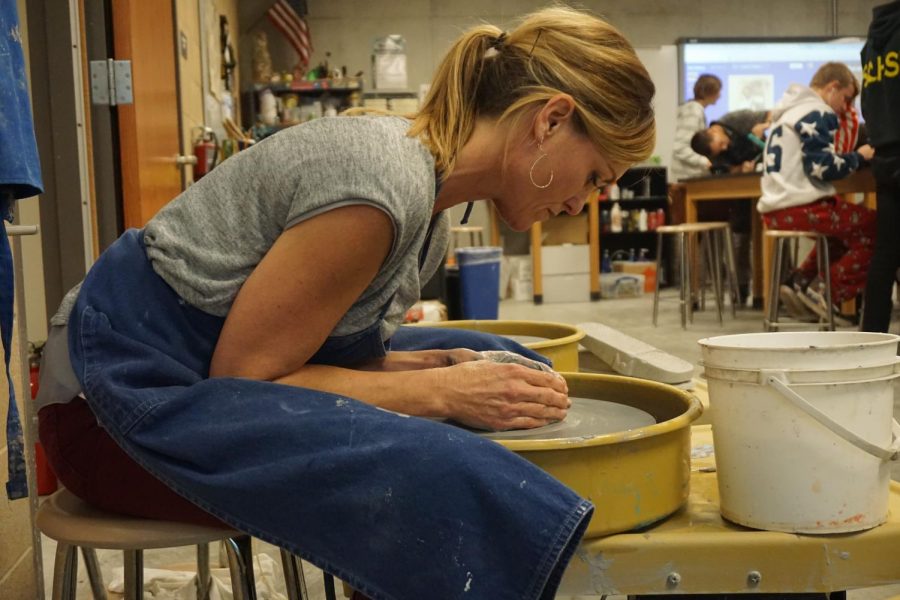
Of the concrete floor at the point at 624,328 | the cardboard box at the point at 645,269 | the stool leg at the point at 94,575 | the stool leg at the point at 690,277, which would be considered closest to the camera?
the stool leg at the point at 94,575

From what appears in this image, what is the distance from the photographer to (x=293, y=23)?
7.56 meters

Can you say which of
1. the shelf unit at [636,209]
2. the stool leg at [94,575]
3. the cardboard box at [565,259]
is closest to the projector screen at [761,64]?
the shelf unit at [636,209]

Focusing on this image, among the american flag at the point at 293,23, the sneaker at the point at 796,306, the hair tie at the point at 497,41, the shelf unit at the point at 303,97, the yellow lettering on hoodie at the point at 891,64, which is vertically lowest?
the sneaker at the point at 796,306

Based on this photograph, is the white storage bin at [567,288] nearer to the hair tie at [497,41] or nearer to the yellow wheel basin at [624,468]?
the hair tie at [497,41]

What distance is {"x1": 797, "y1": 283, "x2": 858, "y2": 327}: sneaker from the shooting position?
498 centimetres

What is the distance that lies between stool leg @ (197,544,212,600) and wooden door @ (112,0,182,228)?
57.4 inches

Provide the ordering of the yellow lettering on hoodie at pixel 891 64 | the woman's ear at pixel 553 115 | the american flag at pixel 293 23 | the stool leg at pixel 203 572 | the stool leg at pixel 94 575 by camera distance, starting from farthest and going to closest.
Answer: the american flag at pixel 293 23
the yellow lettering on hoodie at pixel 891 64
the stool leg at pixel 203 572
the stool leg at pixel 94 575
the woman's ear at pixel 553 115

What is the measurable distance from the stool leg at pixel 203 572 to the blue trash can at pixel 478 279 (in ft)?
9.36

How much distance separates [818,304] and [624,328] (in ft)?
3.79

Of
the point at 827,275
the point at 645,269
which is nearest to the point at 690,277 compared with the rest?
the point at 827,275

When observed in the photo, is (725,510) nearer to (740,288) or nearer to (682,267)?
(682,267)

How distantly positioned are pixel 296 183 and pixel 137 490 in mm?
394

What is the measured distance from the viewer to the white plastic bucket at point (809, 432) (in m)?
0.97

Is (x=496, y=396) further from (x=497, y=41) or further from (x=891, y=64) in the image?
(x=891, y=64)
